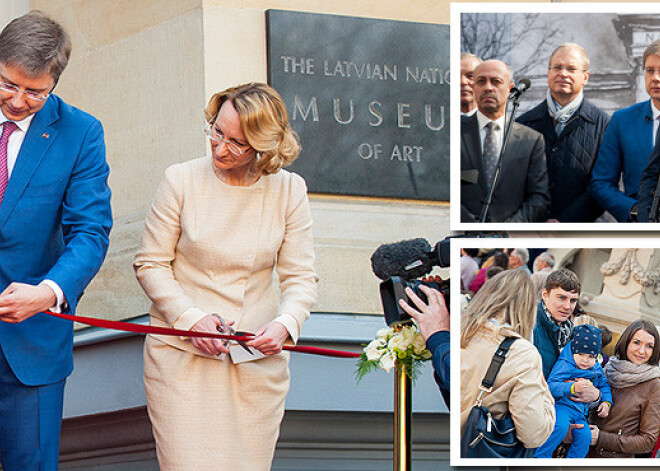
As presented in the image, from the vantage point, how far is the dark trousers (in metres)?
4.33

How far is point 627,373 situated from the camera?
13.9ft

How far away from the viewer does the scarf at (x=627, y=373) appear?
4.22m

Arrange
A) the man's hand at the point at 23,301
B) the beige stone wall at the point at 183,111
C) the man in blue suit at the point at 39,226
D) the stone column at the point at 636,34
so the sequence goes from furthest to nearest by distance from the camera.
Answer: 1. the beige stone wall at the point at 183,111
2. the man in blue suit at the point at 39,226
3. the stone column at the point at 636,34
4. the man's hand at the point at 23,301

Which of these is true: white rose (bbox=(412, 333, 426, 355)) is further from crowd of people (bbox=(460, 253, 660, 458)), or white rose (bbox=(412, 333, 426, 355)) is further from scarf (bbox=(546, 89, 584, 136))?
scarf (bbox=(546, 89, 584, 136))

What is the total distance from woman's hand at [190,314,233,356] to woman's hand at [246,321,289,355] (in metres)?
0.09

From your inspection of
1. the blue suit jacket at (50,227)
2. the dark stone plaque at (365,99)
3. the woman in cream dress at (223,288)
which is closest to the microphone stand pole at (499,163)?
the woman in cream dress at (223,288)

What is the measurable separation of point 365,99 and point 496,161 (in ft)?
6.74

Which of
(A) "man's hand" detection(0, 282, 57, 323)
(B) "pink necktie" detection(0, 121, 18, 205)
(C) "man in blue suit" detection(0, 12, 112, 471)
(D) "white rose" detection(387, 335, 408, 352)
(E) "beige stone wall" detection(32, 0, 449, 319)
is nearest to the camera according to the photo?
(A) "man's hand" detection(0, 282, 57, 323)

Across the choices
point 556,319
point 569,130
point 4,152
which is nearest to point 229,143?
point 4,152

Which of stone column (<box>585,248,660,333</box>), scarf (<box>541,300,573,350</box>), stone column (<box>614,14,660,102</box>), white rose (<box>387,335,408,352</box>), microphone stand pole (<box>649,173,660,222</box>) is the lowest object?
white rose (<box>387,335,408,352</box>)

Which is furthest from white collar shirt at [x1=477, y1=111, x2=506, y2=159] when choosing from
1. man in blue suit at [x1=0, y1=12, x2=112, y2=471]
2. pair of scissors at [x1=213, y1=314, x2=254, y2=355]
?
man in blue suit at [x1=0, y1=12, x2=112, y2=471]

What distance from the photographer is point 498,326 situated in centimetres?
425

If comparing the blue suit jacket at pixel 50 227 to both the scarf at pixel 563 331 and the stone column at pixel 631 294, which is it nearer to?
the scarf at pixel 563 331

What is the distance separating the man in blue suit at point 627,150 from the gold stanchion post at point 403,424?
0.86 m
